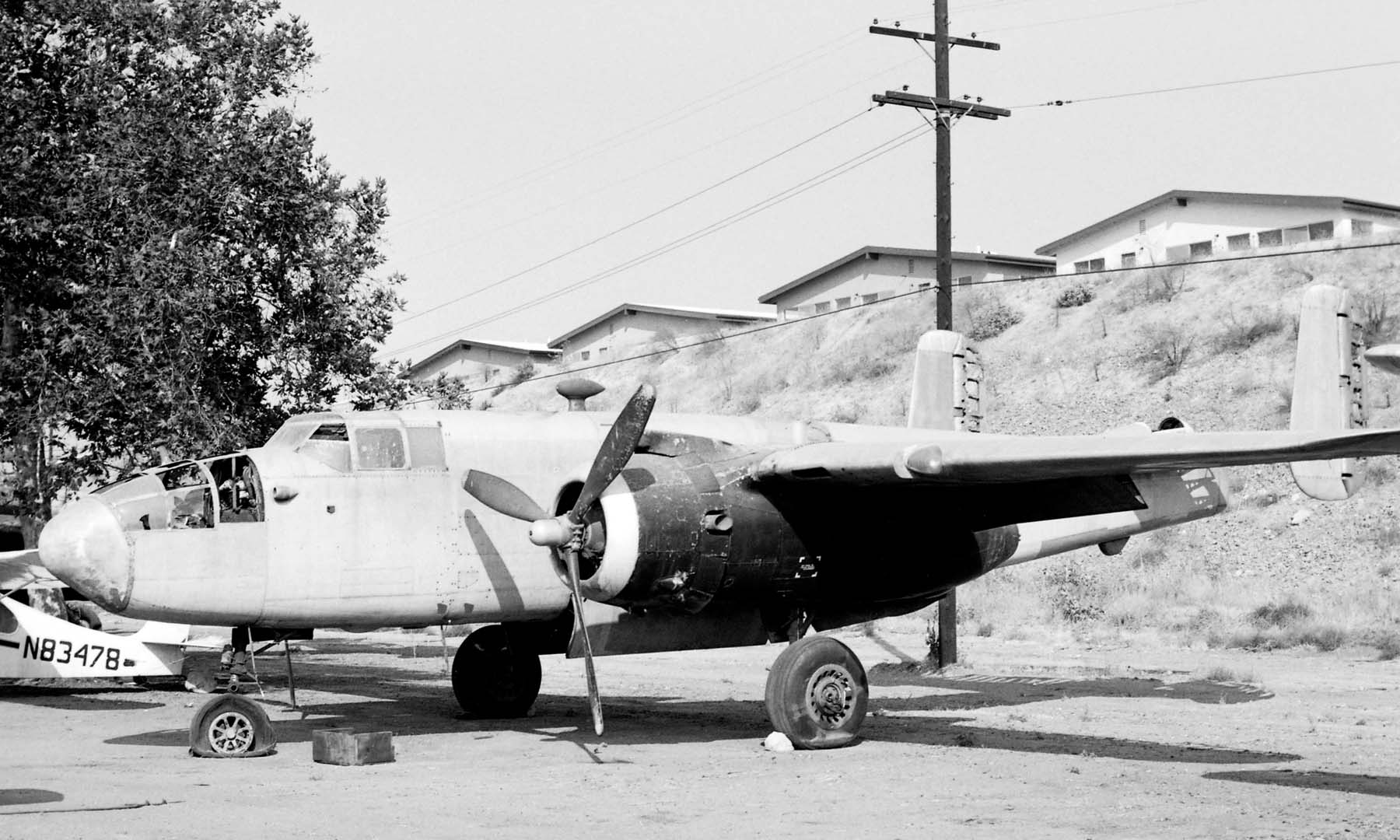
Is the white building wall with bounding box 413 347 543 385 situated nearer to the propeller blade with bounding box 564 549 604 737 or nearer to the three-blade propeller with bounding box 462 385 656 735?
the propeller blade with bounding box 564 549 604 737

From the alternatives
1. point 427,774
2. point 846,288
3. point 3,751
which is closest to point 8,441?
point 3,751

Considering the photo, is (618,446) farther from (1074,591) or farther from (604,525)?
(1074,591)

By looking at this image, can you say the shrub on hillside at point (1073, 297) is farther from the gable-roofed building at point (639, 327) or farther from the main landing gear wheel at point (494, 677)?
the main landing gear wheel at point (494, 677)

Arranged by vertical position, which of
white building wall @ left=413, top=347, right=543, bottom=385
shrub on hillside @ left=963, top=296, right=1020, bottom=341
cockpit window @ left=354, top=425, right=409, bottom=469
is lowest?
cockpit window @ left=354, top=425, right=409, bottom=469

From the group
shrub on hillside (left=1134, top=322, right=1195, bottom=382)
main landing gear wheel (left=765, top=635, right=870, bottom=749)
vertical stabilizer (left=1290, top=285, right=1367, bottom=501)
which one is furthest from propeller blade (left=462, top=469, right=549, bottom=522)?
shrub on hillside (left=1134, top=322, right=1195, bottom=382)

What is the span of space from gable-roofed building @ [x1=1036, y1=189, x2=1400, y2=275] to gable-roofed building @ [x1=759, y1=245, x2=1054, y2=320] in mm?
2822

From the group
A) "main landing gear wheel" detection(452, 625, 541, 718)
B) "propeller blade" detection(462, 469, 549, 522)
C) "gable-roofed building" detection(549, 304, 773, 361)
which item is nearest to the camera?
"propeller blade" detection(462, 469, 549, 522)

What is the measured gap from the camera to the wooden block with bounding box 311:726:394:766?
1411 centimetres

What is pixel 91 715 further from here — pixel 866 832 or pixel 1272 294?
pixel 1272 294

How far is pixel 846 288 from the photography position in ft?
252

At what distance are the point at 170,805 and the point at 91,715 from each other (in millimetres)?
8673

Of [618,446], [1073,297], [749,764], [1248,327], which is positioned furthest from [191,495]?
[1073,297]

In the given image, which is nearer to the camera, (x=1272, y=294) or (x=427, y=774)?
(x=427, y=774)

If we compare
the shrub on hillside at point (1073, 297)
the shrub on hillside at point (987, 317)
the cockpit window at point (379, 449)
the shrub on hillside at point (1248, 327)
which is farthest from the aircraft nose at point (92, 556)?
the shrub on hillside at point (1073, 297)
